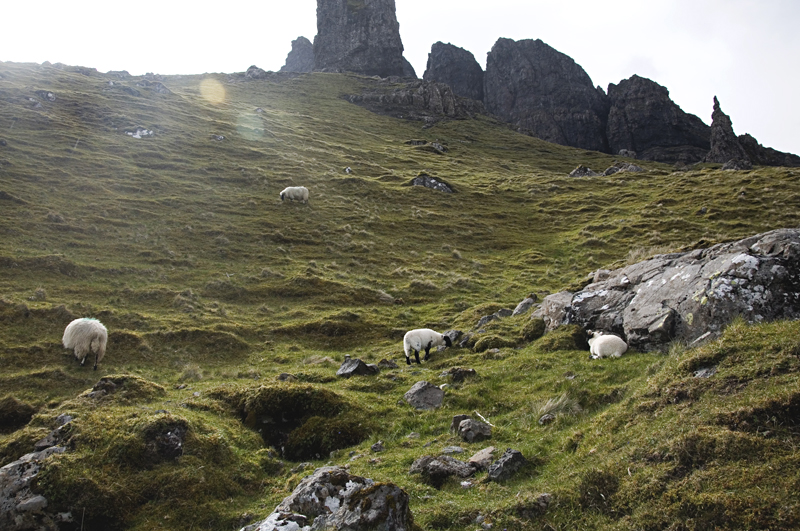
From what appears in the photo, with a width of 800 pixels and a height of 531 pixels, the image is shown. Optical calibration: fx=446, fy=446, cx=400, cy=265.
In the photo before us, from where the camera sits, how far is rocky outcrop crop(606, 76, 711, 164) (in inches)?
6457

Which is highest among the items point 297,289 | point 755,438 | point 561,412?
point 755,438

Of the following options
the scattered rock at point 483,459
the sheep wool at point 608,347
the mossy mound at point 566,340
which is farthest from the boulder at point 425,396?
the sheep wool at point 608,347

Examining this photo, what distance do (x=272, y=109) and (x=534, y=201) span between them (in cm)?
7835

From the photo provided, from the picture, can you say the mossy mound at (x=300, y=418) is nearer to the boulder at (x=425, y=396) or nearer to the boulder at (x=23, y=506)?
the boulder at (x=425, y=396)

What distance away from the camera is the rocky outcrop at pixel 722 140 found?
449 feet

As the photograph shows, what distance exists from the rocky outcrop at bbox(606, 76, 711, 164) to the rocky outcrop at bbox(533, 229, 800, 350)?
169 metres

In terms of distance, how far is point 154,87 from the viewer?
9944 centimetres

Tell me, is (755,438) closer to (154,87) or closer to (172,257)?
(172,257)

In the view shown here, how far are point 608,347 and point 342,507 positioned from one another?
36.3 feet

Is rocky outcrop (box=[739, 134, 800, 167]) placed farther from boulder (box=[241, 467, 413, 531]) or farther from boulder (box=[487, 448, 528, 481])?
boulder (box=[241, 467, 413, 531])

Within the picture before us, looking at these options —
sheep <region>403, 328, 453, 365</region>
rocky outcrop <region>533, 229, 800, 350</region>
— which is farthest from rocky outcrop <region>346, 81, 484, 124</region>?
rocky outcrop <region>533, 229, 800, 350</region>

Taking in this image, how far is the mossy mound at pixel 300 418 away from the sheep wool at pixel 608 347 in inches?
321

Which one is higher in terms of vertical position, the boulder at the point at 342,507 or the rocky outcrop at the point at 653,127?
the rocky outcrop at the point at 653,127

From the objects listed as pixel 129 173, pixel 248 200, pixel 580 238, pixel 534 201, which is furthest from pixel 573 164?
pixel 129 173
